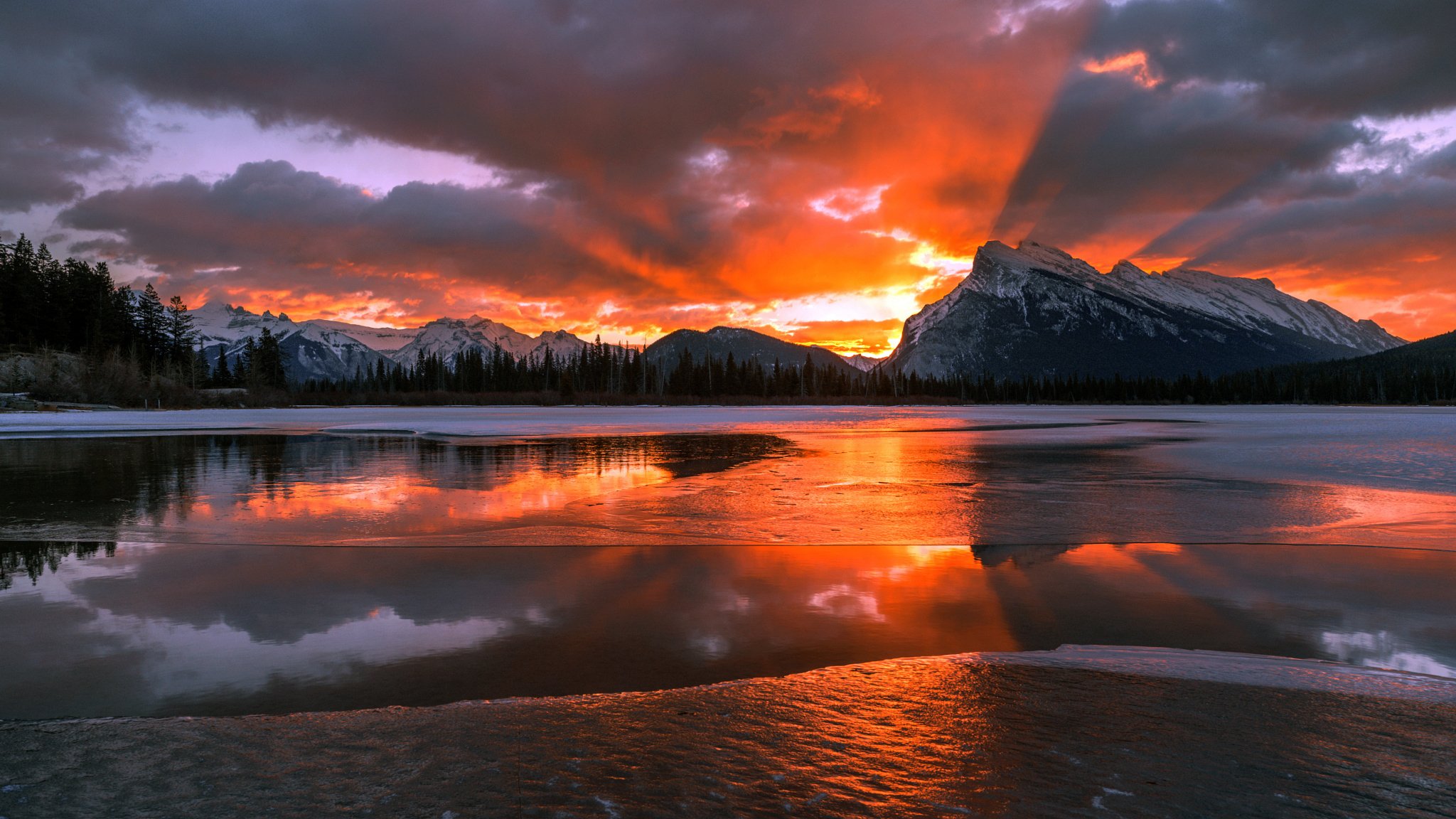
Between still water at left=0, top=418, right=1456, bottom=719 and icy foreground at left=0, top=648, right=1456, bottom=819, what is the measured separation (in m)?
0.58

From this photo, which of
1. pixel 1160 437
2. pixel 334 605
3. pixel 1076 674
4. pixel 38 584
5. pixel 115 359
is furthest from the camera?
pixel 115 359

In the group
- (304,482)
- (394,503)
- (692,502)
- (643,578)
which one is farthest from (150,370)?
(643,578)

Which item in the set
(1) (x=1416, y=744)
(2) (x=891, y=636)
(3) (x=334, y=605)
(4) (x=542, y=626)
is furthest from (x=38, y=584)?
(1) (x=1416, y=744)

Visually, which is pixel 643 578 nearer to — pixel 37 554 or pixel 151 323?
pixel 37 554

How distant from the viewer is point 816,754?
4.36m

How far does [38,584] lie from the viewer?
8742 millimetres

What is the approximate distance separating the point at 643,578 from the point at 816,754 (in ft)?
16.7

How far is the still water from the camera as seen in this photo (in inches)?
241

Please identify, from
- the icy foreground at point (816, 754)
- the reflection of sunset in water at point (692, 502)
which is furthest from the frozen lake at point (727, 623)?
the reflection of sunset in water at point (692, 502)

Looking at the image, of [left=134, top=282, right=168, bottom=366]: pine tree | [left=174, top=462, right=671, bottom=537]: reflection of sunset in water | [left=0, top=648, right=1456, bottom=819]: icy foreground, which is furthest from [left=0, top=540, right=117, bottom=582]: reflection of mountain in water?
[left=134, top=282, right=168, bottom=366]: pine tree

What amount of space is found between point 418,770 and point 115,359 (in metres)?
104

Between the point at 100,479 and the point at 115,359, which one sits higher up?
the point at 115,359

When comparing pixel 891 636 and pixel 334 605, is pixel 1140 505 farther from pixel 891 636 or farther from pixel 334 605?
pixel 334 605

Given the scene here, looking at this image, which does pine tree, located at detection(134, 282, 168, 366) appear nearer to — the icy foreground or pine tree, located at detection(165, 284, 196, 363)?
pine tree, located at detection(165, 284, 196, 363)
